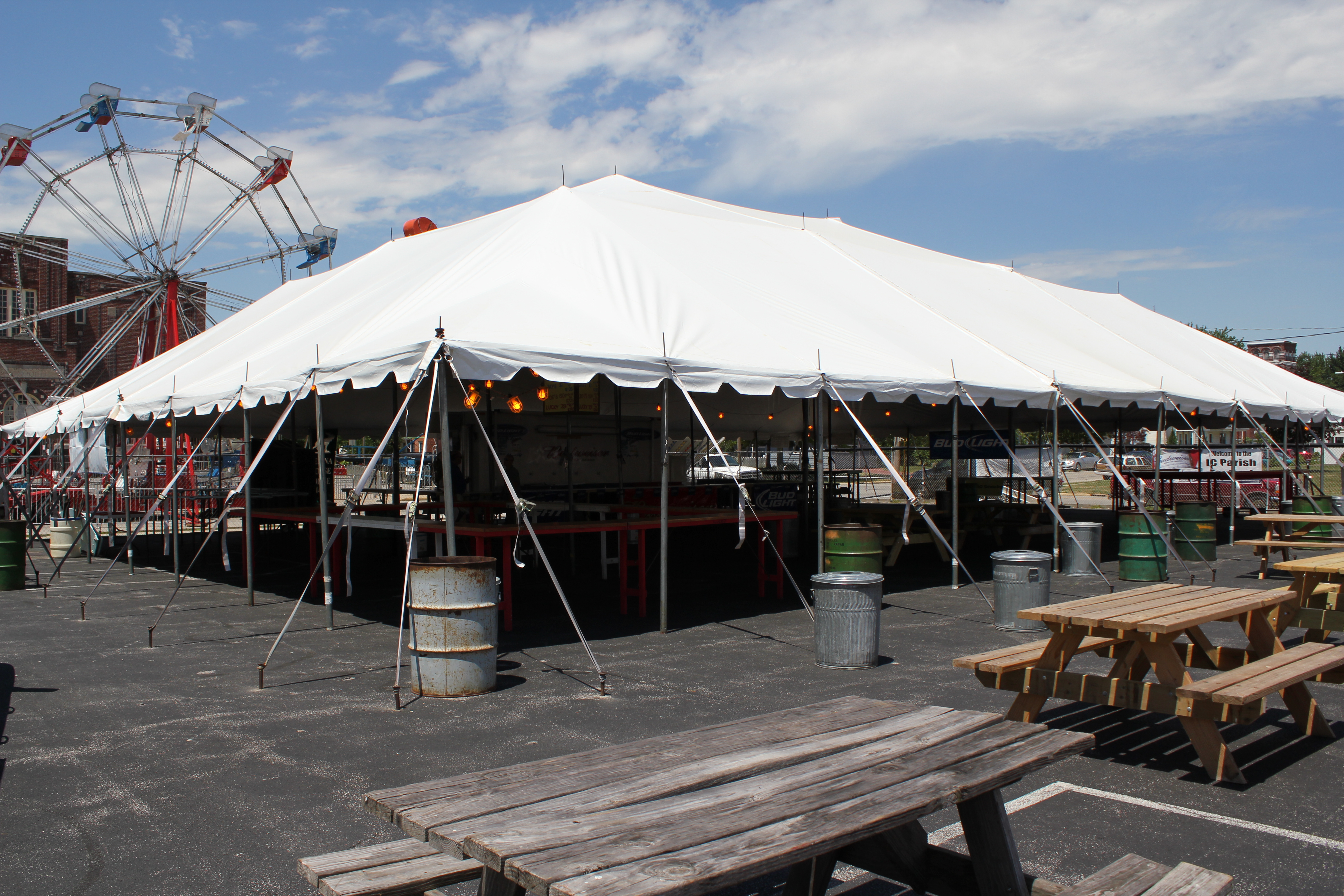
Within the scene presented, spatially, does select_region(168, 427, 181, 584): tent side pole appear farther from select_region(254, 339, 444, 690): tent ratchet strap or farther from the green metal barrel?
the green metal barrel

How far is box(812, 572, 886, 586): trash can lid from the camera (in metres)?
7.93

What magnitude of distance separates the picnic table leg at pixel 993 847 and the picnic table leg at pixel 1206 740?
2364 millimetres

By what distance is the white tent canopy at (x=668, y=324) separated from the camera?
31.4 ft

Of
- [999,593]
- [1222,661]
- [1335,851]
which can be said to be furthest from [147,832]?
[999,593]

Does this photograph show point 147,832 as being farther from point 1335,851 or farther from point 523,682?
point 1335,851

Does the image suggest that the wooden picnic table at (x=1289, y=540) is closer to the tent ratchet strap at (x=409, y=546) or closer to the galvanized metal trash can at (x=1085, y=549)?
the galvanized metal trash can at (x=1085, y=549)

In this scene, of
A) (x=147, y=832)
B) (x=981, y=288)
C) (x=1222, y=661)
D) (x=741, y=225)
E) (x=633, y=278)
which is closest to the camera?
(x=147, y=832)

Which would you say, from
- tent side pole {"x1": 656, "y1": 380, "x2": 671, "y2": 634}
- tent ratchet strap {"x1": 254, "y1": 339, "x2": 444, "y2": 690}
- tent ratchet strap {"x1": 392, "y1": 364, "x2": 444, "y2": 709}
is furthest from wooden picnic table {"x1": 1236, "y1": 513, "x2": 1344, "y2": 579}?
tent ratchet strap {"x1": 254, "y1": 339, "x2": 444, "y2": 690}

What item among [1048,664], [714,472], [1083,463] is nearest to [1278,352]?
[1083,463]

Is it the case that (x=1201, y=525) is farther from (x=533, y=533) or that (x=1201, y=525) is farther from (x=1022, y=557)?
(x=533, y=533)

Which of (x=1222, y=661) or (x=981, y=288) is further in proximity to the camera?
(x=981, y=288)

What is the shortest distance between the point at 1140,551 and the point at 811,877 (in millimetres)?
11078

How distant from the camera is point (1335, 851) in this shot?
4.25 meters

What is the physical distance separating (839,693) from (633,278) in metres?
5.66
